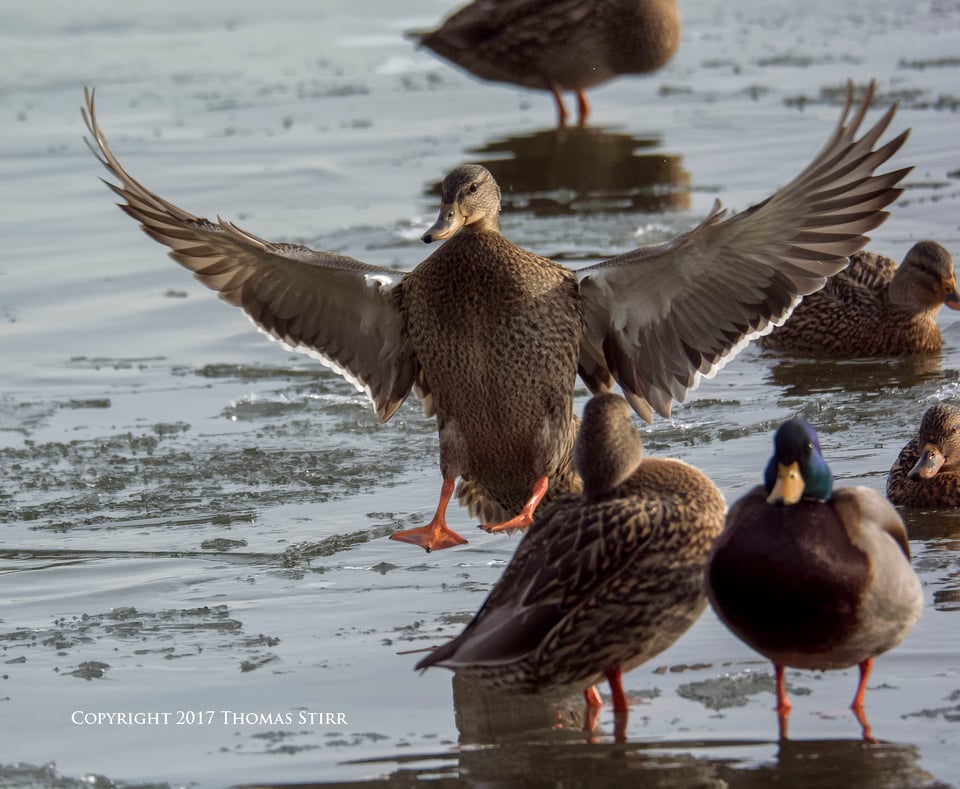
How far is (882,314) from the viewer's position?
7.89 meters

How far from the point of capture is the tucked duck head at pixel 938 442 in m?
5.61

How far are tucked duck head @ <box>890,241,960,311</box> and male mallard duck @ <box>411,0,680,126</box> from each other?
565 centimetres

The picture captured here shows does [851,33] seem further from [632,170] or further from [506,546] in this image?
[506,546]

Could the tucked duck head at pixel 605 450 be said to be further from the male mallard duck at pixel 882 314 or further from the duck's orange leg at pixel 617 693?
the male mallard duck at pixel 882 314

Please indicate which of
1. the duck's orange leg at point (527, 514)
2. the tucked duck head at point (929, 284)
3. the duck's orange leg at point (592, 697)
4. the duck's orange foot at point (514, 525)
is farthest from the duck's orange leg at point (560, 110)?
the duck's orange leg at point (592, 697)

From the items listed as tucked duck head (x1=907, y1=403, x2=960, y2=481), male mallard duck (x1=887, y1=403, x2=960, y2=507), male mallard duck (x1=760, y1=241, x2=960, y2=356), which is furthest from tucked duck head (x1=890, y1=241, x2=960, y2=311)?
male mallard duck (x1=887, y1=403, x2=960, y2=507)

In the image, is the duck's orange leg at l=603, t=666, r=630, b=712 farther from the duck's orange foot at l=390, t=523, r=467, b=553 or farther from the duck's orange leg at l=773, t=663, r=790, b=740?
the duck's orange foot at l=390, t=523, r=467, b=553

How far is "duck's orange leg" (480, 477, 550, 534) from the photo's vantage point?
18.3 feet

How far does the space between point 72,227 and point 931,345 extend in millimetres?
5281

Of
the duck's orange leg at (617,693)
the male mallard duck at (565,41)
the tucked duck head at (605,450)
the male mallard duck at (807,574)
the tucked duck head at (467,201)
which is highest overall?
the male mallard duck at (565,41)

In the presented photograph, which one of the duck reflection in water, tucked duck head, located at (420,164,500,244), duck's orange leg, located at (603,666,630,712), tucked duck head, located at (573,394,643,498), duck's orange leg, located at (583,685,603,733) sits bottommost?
duck's orange leg, located at (583,685,603,733)

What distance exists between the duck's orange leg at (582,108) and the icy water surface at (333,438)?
10.2 inches

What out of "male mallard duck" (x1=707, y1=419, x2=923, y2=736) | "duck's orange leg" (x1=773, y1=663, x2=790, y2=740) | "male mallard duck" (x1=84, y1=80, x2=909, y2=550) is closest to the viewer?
"male mallard duck" (x1=707, y1=419, x2=923, y2=736)

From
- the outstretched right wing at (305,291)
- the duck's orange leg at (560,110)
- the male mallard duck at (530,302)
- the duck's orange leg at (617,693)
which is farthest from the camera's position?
the duck's orange leg at (560,110)
